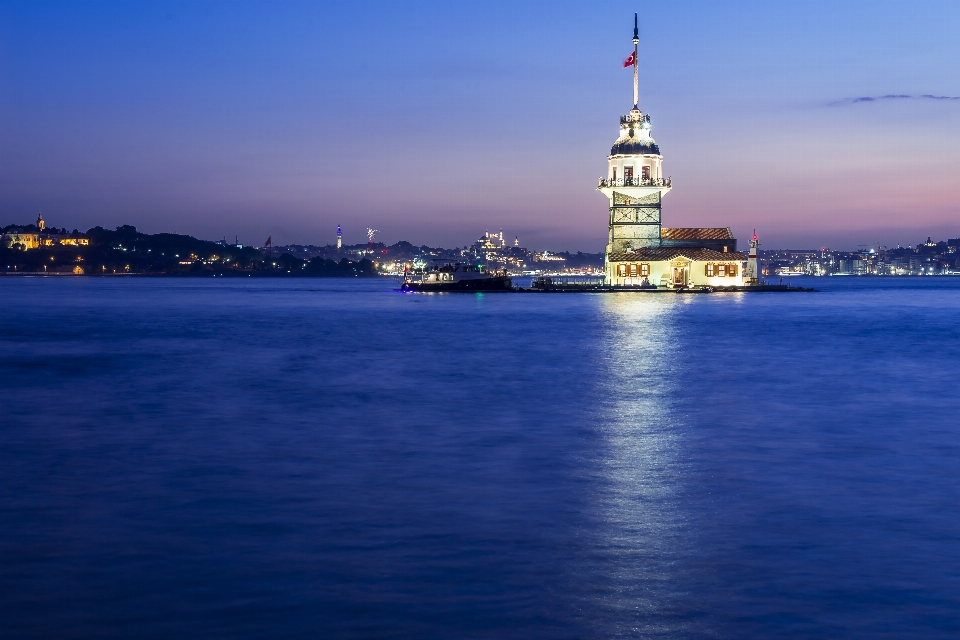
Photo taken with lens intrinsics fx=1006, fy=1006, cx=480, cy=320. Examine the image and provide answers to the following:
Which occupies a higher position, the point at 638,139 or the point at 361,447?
the point at 638,139

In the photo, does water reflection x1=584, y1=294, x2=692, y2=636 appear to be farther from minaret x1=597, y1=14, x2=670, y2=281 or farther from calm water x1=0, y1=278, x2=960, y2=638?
minaret x1=597, y1=14, x2=670, y2=281

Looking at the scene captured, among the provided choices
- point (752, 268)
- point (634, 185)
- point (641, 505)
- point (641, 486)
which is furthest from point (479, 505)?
point (752, 268)

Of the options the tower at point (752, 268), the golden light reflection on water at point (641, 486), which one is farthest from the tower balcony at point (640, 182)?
the golden light reflection on water at point (641, 486)

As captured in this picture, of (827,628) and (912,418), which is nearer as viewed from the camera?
(827,628)

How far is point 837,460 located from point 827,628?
8945mm

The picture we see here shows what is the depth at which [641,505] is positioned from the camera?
13398 millimetres

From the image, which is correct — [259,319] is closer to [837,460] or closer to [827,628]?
[837,460]

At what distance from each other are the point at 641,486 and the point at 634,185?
93936mm

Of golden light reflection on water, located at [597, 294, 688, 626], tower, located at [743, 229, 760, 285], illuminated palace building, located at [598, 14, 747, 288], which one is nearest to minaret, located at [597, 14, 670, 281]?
illuminated palace building, located at [598, 14, 747, 288]

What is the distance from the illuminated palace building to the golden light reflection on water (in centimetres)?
7147

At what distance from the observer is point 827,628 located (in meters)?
8.60

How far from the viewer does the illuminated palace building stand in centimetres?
10681

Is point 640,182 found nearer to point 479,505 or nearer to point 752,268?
point 752,268

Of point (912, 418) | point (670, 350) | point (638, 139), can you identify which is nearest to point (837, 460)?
point (912, 418)
